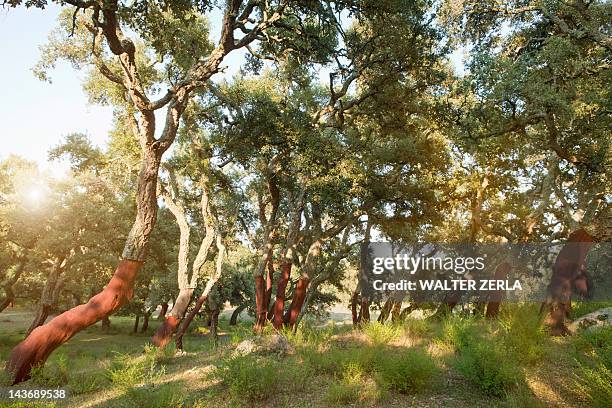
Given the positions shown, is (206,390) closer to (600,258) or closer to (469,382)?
(469,382)

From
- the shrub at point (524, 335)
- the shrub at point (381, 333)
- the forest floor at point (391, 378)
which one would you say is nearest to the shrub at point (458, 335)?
the forest floor at point (391, 378)

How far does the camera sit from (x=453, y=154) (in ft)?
69.1

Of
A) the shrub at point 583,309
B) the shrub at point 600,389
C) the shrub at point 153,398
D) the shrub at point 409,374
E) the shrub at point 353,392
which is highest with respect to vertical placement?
the shrub at point 583,309

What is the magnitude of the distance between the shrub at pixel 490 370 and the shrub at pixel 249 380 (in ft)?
12.3

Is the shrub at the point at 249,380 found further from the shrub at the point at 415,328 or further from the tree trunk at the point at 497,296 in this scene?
the tree trunk at the point at 497,296

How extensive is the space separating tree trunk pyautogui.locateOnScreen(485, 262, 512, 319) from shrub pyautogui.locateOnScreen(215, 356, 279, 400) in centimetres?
1303

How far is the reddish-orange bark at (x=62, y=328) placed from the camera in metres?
8.64

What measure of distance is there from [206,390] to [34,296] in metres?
35.7

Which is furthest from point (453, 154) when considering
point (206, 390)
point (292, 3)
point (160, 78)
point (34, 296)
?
point (34, 296)

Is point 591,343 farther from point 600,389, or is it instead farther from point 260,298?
point 260,298

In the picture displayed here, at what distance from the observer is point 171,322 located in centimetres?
1561

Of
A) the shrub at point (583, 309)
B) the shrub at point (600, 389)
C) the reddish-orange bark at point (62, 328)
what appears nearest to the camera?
the shrub at point (600, 389)

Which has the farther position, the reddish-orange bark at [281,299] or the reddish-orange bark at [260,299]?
the reddish-orange bark at [260,299]

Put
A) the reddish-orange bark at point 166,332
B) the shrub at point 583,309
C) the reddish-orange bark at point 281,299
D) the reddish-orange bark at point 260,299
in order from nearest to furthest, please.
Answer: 1. the reddish-orange bark at point 166,332
2. the shrub at point 583,309
3. the reddish-orange bark at point 281,299
4. the reddish-orange bark at point 260,299
